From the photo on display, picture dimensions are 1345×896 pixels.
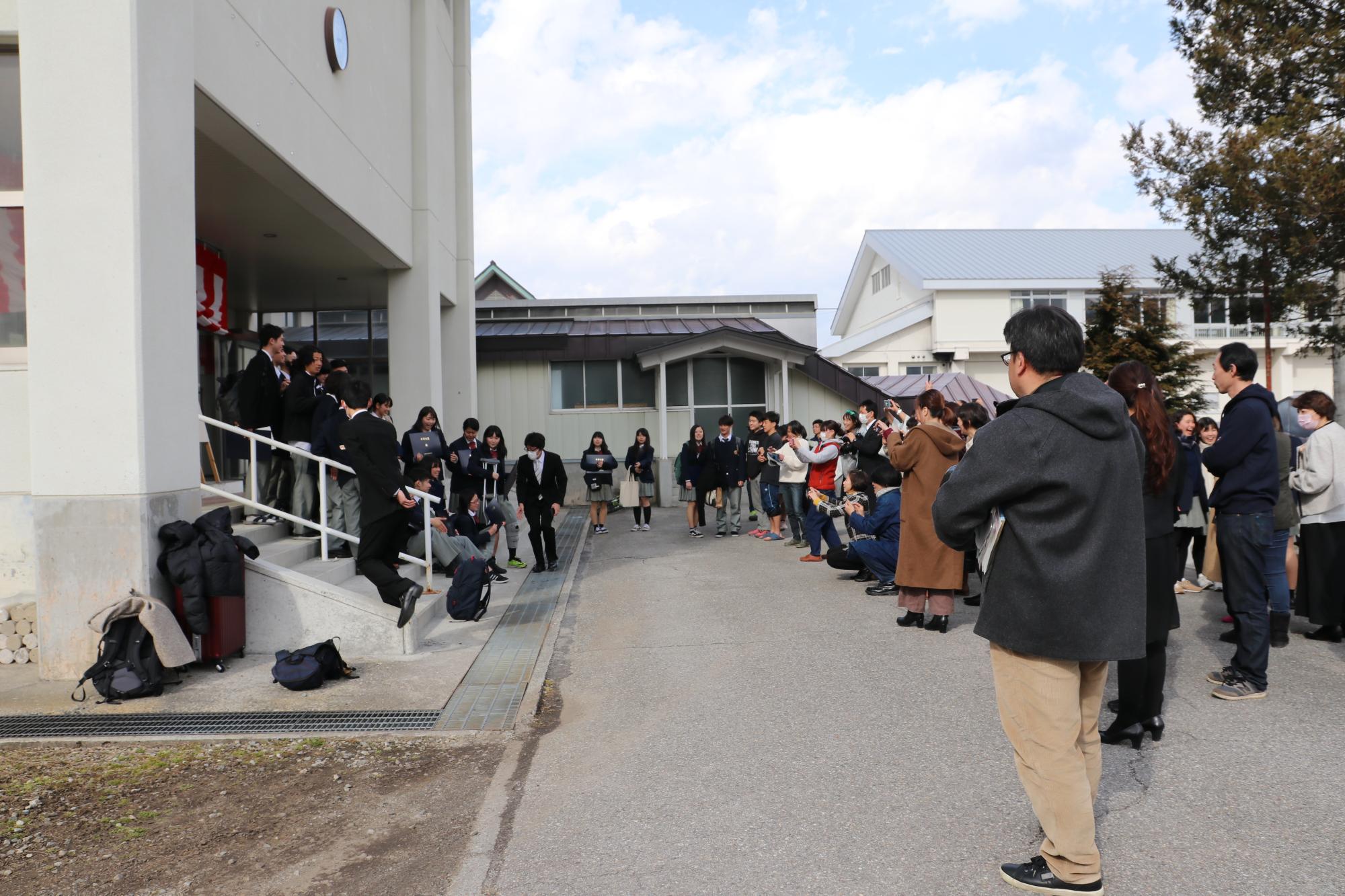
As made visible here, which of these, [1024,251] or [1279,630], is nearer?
[1279,630]

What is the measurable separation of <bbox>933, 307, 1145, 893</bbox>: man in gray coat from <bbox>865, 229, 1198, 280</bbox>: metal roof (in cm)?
2893

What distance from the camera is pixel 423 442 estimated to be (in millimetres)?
10391

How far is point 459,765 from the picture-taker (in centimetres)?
477

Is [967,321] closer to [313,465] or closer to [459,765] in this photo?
[313,465]

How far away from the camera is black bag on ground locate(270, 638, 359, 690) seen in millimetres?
6035

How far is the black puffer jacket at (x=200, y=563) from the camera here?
6.15 meters

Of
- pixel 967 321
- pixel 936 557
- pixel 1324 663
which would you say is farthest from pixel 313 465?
pixel 967 321

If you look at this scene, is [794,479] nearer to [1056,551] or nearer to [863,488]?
[863,488]

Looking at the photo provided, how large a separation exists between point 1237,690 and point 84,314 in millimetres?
7505

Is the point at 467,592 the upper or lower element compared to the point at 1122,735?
upper

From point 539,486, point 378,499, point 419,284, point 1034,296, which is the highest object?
point 1034,296

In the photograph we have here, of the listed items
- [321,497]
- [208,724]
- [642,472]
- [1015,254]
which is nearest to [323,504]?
[321,497]

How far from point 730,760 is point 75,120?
569cm

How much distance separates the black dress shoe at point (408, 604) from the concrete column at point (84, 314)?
1.68m
